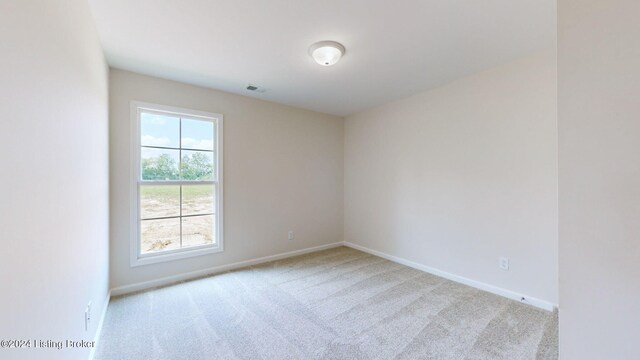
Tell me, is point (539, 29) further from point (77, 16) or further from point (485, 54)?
Answer: point (77, 16)

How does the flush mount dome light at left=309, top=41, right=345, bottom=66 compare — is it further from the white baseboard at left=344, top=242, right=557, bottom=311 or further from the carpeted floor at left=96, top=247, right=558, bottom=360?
the white baseboard at left=344, top=242, right=557, bottom=311

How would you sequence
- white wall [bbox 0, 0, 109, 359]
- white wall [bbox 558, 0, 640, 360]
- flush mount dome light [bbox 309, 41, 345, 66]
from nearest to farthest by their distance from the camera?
white wall [bbox 558, 0, 640, 360]
white wall [bbox 0, 0, 109, 359]
flush mount dome light [bbox 309, 41, 345, 66]

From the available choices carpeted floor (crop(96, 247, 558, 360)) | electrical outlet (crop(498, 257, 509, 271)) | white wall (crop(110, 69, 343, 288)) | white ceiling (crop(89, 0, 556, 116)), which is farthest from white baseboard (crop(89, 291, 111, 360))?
electrical outlet (crop(498, 257, 509, 271))

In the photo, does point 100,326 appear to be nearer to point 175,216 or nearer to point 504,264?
point 175,216

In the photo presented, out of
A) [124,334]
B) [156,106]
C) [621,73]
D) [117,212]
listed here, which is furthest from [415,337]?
[156,106]

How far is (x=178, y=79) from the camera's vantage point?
9.87ft

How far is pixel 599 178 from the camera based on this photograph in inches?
30.8

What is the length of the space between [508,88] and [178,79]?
3.69 meters

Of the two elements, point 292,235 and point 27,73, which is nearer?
point 27,73

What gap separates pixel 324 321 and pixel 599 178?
6.76 ft

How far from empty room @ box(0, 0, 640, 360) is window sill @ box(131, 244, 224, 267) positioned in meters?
0.03

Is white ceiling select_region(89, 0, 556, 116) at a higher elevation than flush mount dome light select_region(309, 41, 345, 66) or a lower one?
higher

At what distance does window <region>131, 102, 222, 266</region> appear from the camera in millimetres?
2875

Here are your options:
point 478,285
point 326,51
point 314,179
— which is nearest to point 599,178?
point 326,51
